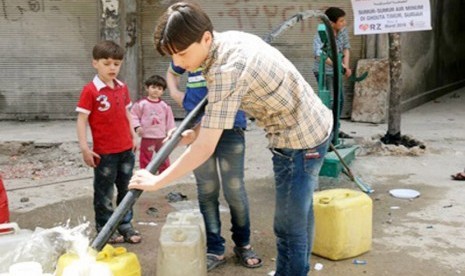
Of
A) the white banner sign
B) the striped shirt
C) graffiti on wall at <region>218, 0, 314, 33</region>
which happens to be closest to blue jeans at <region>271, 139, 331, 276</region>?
the striped shirt

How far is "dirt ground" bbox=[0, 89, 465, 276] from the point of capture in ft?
12.6

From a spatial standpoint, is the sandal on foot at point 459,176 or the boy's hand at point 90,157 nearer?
the boy's hand at point 90,157

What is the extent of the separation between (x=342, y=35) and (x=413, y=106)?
2911 mm

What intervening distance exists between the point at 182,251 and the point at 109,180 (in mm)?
1040

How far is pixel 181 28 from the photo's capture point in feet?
7.64

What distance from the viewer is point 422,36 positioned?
31.2ft

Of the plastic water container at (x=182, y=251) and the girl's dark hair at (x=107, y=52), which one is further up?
the girl's dark hair at (x=107, y=52)

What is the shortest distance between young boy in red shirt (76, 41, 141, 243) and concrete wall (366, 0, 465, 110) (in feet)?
16.2

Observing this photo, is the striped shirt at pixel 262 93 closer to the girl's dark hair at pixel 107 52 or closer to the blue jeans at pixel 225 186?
the blue jeans at pixel 225 186

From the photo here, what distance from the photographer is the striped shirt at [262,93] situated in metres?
2.40

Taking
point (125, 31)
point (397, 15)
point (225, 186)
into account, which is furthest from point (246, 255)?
point (125, 31)

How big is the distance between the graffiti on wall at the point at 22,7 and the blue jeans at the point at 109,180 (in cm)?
458

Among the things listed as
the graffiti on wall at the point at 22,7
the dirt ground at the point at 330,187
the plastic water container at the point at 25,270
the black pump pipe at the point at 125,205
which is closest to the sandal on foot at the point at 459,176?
the dirt ground at the point at 330,187

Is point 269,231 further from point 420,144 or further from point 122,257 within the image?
point 420,144
